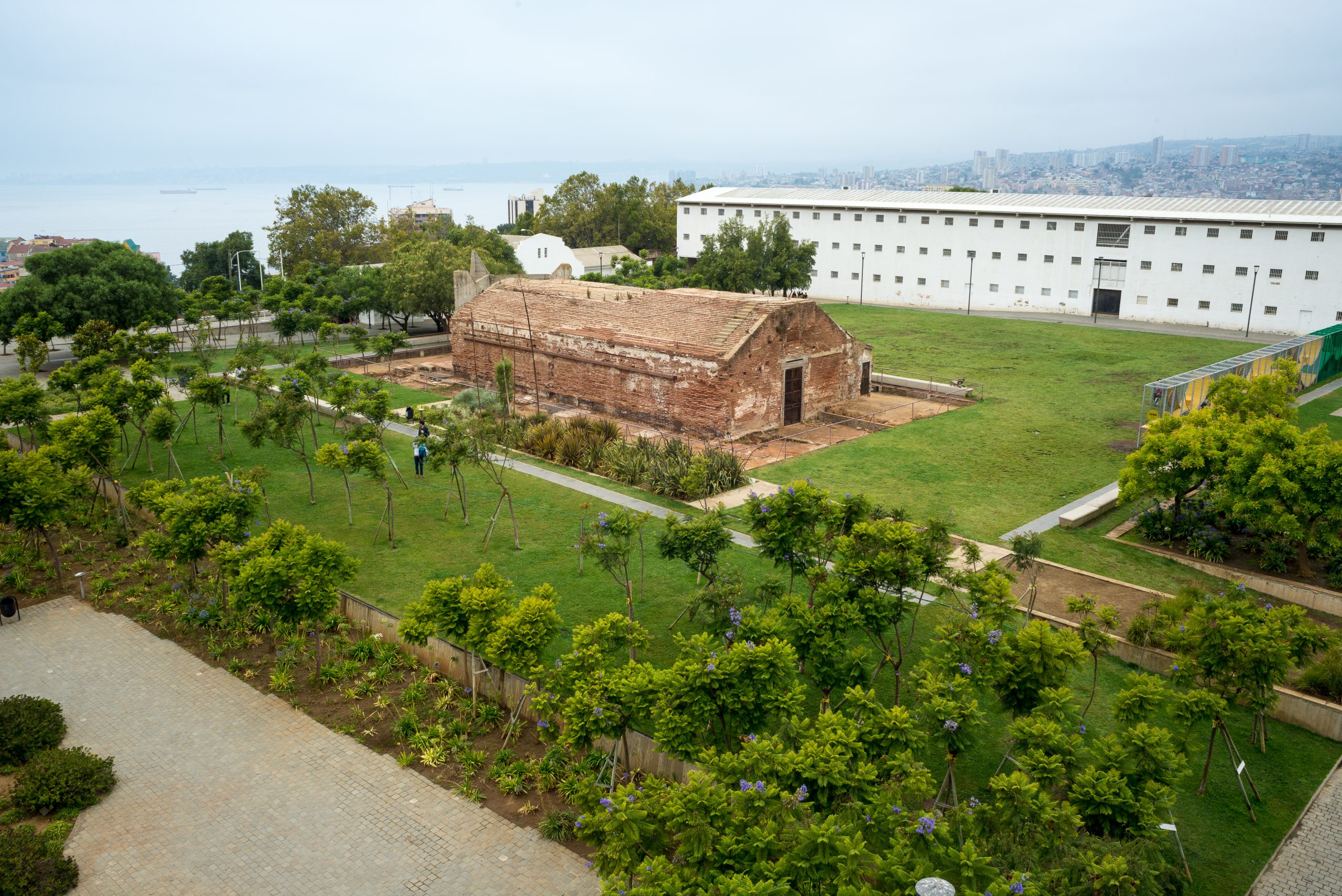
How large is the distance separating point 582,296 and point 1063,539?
21211 millimetres

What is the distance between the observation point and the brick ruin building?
2992 centimetres

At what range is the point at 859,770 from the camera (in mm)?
10055

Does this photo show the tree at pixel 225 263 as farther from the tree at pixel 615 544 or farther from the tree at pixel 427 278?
the tree at pixel 615 544

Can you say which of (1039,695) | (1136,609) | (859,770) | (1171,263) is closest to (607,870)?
(859,770)

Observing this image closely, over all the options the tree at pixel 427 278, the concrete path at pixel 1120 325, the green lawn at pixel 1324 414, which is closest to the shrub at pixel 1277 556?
the green lawn at pixel 1324 414

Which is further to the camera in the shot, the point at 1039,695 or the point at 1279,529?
the point at 1279,529

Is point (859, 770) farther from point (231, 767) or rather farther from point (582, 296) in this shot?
point (582, 296)

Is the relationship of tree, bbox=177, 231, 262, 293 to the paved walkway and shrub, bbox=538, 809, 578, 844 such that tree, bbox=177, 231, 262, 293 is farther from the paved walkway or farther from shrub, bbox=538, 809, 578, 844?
the paved walkway

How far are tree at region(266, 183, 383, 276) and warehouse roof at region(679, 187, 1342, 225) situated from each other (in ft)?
84.8

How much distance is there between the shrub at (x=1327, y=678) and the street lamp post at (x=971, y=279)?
48.1m

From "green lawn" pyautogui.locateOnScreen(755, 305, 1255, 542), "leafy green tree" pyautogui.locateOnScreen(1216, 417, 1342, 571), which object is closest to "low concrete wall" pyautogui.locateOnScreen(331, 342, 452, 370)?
"green lawn" pyautogui.locateOnScreen(755, 305, 1255, 542)

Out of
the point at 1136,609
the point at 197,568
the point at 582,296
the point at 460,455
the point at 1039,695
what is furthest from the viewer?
the point at 582,296

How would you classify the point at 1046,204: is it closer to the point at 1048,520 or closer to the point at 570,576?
the point at 1048,520

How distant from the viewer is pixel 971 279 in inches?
2404
